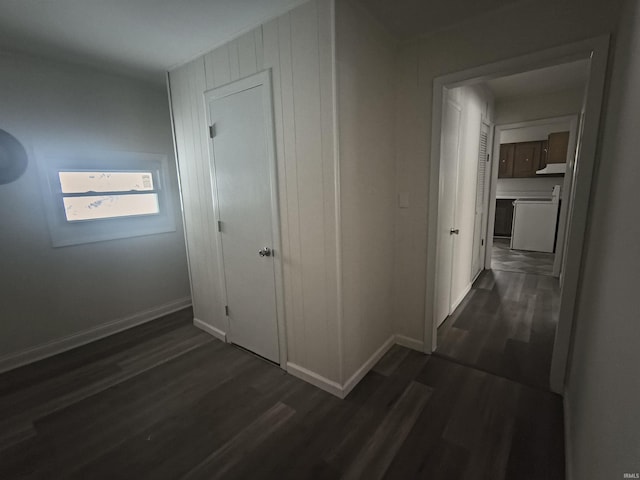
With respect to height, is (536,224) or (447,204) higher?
(447,204)

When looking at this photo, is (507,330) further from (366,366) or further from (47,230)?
(47,230)

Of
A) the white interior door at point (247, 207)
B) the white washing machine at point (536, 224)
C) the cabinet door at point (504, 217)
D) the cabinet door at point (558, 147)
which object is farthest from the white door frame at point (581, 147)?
the cabinet door at point (504, 217)

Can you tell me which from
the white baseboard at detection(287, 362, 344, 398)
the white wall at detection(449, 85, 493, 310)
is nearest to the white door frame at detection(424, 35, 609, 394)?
the white wall at detection(449, 85, 493, 310)

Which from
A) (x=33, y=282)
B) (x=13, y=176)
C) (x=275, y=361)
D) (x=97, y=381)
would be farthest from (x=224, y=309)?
(x=13, y=176)

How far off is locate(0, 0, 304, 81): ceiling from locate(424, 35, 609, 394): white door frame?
1.24 m

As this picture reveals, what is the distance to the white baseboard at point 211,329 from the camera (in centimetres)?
278

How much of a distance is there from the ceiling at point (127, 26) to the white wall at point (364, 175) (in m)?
0.48

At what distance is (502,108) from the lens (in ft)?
13.4

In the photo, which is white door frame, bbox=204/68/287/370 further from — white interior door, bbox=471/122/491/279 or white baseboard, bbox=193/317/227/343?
white interior door, bbox=471/122/491/279

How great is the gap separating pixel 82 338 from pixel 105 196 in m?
1.40

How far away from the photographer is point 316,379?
208 cm

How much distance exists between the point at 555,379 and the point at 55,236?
413 centimetres

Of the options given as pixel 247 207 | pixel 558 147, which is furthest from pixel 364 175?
pixel 558 147

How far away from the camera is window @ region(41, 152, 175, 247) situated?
101 inches
